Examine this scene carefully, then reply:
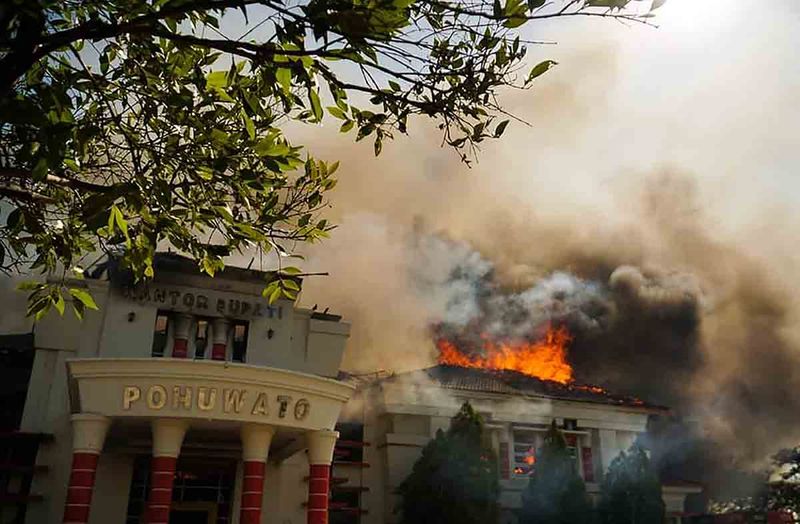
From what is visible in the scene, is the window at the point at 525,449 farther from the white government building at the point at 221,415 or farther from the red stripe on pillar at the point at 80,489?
the red stripe on pillar at the point at 80,489

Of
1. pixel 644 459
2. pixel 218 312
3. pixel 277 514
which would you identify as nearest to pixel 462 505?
pixel 277 514

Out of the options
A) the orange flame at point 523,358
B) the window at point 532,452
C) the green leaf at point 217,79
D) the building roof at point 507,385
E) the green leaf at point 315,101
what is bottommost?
the window at point 532,452

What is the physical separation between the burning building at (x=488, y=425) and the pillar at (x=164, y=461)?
7591 millimetres

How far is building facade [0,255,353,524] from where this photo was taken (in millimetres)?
14117

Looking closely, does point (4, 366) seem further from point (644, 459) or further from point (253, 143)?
point (644, 459)

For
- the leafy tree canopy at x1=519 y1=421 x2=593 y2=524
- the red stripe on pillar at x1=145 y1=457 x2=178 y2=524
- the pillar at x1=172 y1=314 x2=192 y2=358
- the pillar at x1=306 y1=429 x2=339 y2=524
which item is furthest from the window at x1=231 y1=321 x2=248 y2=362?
A: the leafy tree canopy at x1=519 y1=421 x2=593 y2=524

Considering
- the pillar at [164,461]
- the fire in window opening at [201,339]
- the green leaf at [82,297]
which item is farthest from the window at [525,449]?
the green leaf at [82,297]

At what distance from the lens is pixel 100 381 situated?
1414cm

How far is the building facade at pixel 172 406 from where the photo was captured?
556 inches

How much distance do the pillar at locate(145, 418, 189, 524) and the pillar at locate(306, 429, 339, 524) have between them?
125 inches

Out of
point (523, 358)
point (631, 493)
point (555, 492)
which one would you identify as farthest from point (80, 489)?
point (523, 358)

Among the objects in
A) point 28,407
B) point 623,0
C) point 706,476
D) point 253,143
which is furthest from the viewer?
point 706,476

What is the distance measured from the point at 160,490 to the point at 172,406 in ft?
6.15

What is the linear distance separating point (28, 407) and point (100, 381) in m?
4.96
